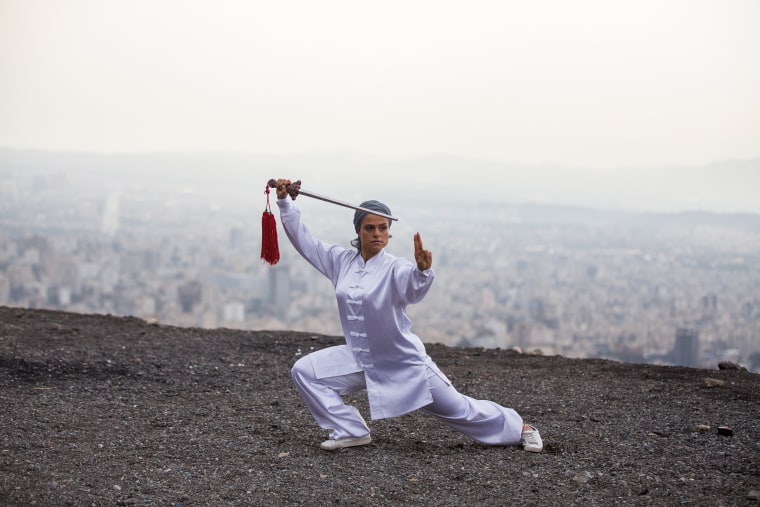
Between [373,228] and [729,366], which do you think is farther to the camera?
[729,366]

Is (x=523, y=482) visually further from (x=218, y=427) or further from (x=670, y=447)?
(x=218, y=427)

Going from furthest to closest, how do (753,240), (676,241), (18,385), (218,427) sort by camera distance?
1. (676,241)
2. (753,240)
3. (18,385)
4. (218,427)

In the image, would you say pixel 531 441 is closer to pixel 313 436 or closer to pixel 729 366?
pixel 313 436

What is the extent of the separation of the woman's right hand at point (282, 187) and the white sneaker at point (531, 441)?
6.62 feet

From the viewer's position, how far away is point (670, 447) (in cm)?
551

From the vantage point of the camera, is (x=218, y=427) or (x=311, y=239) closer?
(x=311, y=239)

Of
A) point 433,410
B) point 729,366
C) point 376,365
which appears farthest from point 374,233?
point 729,366

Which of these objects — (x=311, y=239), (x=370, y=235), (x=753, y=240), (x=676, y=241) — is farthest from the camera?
(x=676, y=241)

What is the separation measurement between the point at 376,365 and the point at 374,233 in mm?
762

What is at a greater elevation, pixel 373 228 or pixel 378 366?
pixel 373 228

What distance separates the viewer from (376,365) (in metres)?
5.31

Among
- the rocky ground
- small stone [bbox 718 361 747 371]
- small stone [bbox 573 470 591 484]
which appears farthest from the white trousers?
small stone [bbox 718 361 747 371]

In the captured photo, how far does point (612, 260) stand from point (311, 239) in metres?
23.0

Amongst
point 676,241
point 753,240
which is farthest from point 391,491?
point 676,241
